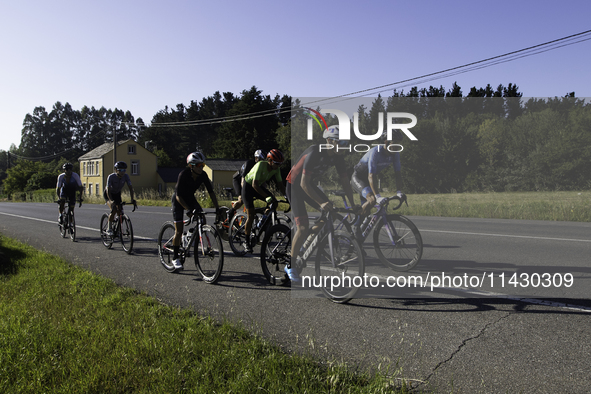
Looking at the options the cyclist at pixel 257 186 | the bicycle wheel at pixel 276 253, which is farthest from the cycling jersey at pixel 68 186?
the bicycle wheel at pixel 276 253

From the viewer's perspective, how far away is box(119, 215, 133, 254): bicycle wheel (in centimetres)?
859

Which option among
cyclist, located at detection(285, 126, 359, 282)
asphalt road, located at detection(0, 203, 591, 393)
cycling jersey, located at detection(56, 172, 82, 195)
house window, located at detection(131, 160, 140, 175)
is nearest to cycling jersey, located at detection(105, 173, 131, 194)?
asphalt road, located at detection(0, 203, 591, 393)

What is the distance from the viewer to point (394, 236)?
604 centimetres

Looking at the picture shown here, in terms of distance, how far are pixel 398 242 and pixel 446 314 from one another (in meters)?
1.78

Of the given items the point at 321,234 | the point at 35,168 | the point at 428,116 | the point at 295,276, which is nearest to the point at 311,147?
the point at 321,234

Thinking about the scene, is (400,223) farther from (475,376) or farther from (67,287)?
(67,287)

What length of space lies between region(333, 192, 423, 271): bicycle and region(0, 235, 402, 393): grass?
2825 millimetres

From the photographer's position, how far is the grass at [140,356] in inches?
109

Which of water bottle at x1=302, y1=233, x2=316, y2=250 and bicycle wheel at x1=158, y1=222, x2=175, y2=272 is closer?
water bottle at x1=302, y1=233, x2=316, y2=250

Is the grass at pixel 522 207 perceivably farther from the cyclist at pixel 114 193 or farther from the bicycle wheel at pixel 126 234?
the cyclist at pixel 114 193

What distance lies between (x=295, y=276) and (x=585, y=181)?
1168 cm

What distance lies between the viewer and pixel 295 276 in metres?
5.22

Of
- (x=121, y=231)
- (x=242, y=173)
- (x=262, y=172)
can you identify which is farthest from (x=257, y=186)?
(x=121, y=231)

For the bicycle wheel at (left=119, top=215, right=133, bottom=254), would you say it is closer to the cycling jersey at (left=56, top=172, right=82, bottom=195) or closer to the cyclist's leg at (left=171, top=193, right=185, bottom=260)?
the cyclist's leg at (left=171, top=193, right=185, bottom=260)
